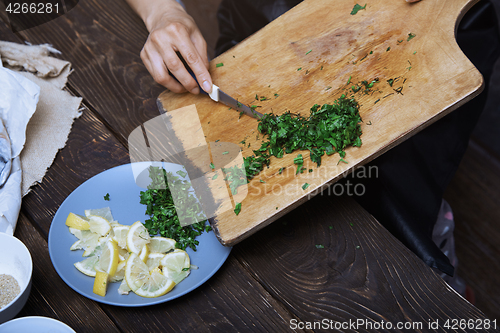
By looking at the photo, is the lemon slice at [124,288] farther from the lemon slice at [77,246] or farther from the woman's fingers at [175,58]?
the woman's fingers at [175,58]

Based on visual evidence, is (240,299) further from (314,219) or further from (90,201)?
(90,201)

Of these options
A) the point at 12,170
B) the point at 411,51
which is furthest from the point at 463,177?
the point at 12,170

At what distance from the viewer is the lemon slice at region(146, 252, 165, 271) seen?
0.88 m

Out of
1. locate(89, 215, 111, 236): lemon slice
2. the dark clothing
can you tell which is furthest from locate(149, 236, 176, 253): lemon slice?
the dark clothing

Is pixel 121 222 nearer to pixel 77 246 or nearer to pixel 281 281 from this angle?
pixel 77 246

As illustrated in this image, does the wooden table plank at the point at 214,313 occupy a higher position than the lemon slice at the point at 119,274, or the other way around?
the lemon slice at the point at 119,274

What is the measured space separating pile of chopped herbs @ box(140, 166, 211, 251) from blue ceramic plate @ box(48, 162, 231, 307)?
0.08 feet

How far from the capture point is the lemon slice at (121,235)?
0.91 meters

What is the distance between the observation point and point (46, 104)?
4.06 feet

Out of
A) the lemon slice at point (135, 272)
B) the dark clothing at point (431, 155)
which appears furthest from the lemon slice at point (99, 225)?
the dark clothing at point (431, 155)

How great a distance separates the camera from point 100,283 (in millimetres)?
833

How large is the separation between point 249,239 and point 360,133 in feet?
1.36

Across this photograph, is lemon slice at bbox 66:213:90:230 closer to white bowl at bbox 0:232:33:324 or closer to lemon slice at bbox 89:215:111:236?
lemon slice at bbox 89:215:111:236

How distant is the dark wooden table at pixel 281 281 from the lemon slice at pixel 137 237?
146mm
